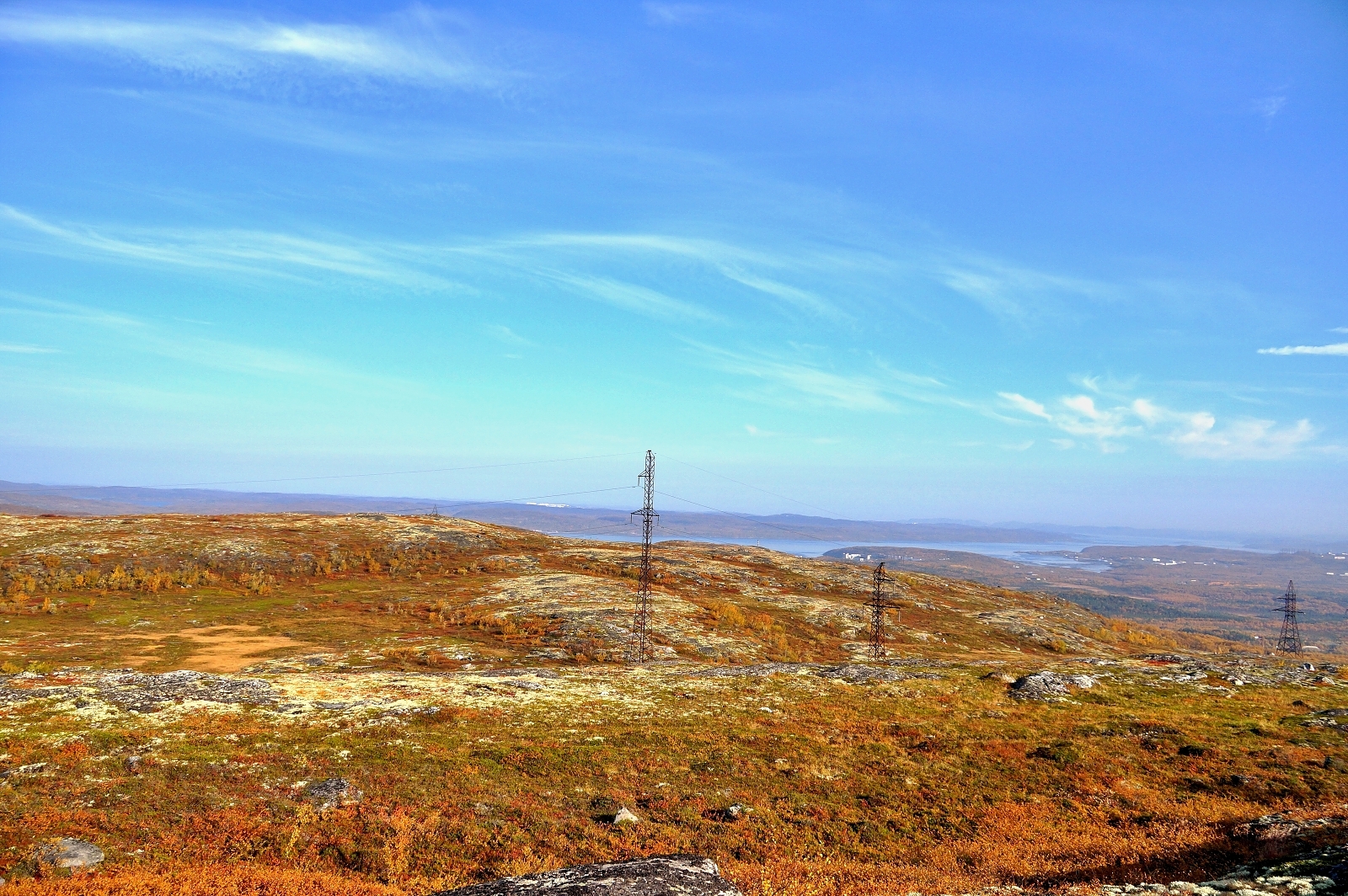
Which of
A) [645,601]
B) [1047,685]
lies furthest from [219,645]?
[1047,685]

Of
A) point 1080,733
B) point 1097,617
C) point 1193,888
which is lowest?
point 1097,617

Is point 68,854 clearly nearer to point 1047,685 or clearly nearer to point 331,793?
point 331,793

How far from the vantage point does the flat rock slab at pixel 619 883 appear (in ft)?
26.9

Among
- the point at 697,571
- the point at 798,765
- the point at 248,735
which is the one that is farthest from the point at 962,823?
the point at 697,571

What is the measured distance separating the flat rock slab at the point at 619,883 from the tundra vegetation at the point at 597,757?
172 inches

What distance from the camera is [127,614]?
52.0 metres

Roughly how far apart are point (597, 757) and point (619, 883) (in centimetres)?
1437

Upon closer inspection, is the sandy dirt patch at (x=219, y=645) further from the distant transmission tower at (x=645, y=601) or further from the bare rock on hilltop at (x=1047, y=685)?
the bare rock on hilltop at (x=1047, y=685)

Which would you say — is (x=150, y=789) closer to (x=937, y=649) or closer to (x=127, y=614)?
(x=127, y=614)

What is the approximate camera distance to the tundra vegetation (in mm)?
14172

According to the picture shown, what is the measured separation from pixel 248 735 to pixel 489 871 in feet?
45.8

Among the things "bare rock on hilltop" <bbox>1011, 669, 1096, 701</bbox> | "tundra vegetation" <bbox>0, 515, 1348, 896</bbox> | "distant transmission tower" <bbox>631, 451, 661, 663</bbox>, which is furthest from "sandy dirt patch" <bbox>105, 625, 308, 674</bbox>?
"bare rock on hilltop" <bbox>1011, 669, 1096, 701</bbox>

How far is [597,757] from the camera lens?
2183 cm

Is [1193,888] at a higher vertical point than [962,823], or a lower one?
higher
